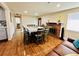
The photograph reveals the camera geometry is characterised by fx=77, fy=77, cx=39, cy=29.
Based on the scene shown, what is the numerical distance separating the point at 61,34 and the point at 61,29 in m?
0.42

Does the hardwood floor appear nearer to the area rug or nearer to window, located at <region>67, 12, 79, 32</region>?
the area rug

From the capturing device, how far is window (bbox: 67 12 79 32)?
4743 millimetres

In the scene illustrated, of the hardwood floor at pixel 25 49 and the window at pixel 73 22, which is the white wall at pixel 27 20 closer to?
the window at pixel 73 22

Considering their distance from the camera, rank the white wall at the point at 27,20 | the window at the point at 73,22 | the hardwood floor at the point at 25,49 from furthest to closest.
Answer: the white wall at the point at 27,20, the window at the point at 73,22, the hardwood floor at the point at 25,49

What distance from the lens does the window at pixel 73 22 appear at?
4743 millimetres

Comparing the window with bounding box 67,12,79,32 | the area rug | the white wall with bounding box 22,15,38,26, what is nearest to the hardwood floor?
the area rug

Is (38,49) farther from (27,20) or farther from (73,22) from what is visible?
(27,20)

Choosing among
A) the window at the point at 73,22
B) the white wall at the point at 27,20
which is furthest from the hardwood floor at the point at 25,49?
the white wall at the point at 27,20

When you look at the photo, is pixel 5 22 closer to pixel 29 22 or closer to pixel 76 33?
pixel 76 33

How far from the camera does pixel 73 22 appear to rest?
5031mm

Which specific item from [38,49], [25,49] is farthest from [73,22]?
[25,49]

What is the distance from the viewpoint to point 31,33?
432 cm

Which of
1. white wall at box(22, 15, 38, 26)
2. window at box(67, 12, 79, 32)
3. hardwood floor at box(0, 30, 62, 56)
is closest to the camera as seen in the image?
hardwood floor at box(0, 30, 62, 56)

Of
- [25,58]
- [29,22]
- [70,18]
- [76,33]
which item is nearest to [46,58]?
[25,58]
